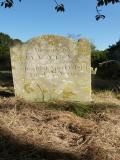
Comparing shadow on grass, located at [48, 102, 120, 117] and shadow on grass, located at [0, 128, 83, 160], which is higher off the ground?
shadow on grass, located at [48, 102, 120, 117]

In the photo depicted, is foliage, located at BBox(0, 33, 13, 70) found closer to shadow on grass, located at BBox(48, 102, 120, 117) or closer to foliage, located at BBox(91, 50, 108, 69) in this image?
shadow on grass, located at BBox(48, 102, 120, 117)

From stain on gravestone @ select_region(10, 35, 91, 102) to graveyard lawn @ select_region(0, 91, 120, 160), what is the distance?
1040mm

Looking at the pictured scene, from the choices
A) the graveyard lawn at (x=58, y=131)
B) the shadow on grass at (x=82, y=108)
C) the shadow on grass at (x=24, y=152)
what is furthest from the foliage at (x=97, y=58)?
the shadow on grass at (x=24, y=152)

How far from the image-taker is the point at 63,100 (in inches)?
362

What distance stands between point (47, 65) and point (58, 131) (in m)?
3.26

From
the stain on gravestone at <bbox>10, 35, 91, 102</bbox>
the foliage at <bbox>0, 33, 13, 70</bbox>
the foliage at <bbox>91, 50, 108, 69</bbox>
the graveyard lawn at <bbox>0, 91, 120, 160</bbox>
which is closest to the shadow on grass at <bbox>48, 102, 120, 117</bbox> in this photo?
the graveyard lawn at <bbox>0, 91, 120, 160</bbox>

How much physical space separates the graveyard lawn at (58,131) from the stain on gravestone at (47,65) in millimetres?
1040

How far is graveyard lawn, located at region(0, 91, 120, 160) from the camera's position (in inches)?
205

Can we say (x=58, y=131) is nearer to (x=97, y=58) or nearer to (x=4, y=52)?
(x=97, y=58)

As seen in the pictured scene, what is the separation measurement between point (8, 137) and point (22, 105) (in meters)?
2.29

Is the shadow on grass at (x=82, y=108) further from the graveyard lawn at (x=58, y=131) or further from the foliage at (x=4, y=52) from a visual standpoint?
the foliage at (x=4, y=52)

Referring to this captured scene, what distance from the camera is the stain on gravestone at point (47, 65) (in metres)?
9.22

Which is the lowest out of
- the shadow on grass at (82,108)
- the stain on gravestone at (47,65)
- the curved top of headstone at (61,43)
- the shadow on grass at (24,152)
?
the shadow on grass at (24,152)

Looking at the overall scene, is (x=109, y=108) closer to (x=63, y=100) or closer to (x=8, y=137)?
(x=63, y=100)
